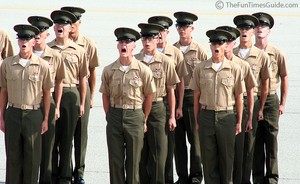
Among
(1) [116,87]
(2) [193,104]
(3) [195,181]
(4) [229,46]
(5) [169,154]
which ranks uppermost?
(4) [229,46]

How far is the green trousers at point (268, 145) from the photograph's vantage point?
12406 millimetres

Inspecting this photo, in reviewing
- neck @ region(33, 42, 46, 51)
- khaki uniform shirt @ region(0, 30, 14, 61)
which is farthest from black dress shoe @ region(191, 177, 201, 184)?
khaki uniform shirt @ region(0, 30, 14, 61)

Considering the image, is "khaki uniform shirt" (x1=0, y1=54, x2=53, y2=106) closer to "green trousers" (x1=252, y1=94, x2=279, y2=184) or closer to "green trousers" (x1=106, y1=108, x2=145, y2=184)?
"green trousers" (x1=106, y1=108, x2=145, y2=184)

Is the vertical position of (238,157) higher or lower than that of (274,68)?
lower

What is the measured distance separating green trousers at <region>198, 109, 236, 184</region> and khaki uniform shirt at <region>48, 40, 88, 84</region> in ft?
5.89

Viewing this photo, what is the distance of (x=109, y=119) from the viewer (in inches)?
449

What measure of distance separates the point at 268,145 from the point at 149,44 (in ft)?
6.59

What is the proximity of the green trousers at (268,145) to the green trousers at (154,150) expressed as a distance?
4.15ft

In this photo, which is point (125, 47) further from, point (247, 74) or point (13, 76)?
point (247, 74)

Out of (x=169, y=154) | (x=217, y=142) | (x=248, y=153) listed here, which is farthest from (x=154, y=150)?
(x=248, y=153)

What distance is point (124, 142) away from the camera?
11422mm

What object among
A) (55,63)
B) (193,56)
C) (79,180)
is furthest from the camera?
(193,56)

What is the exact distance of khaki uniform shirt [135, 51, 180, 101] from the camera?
12000 mm

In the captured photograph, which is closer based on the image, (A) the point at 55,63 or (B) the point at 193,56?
(A) the point at 55,63
